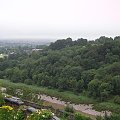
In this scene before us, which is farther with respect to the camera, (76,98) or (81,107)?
(76,98)

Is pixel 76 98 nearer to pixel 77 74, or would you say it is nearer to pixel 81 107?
pixel 81 107

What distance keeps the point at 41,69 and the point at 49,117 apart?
1598 inches

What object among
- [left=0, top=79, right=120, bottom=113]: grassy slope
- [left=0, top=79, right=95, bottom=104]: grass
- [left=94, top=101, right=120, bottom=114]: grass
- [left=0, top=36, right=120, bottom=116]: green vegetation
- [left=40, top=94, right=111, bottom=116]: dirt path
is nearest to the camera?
[left=40, top=94, right=111, bottom=116]: dirt path

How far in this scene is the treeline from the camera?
145ft

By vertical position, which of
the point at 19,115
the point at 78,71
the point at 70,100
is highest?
the point at 19,115

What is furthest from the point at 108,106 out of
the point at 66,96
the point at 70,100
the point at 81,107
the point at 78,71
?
the point at 78,71

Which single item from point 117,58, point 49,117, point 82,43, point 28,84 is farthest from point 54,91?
point 49,117

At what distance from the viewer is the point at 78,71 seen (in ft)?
166

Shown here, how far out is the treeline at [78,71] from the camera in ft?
145

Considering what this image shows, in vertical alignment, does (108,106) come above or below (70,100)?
above

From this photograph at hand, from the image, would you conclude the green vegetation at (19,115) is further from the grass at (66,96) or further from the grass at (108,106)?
the grass at (66,96)

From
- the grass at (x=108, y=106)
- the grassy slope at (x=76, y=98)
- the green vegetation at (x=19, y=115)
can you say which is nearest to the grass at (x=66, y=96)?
the grassy slope at (x=76, y=98)

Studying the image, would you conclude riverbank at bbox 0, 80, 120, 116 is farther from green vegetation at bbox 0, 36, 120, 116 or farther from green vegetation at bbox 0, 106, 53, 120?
green vegetation at bbox 0, 106, 53, 120

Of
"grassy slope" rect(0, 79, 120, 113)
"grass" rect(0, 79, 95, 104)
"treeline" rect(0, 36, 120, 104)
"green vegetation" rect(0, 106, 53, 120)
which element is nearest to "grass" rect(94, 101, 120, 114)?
"grassy slope" rect(0, 79, 120, 113)
